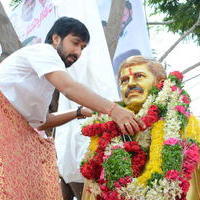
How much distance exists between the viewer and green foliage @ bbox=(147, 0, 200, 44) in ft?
25.1

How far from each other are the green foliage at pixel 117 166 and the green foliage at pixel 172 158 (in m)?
0.18

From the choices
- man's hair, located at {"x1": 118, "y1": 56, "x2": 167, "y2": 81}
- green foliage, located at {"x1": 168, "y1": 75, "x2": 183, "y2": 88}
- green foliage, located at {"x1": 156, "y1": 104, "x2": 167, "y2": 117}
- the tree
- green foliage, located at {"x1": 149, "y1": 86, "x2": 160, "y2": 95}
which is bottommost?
the tree

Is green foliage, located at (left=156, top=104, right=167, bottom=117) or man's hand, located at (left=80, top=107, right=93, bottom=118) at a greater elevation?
green foliage, located at (left=156, top=104, right=167, bottom=117)

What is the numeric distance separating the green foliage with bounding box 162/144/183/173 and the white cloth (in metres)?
1.24

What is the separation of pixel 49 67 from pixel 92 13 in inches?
65.5

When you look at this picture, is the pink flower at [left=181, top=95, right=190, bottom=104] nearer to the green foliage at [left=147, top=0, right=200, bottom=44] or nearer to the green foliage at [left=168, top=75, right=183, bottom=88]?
the green foliage at [left=168, top=75, right=183, bottom=88]

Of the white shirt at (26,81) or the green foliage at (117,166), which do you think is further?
the white shirt at (26,81)

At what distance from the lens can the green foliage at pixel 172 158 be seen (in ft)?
6.93

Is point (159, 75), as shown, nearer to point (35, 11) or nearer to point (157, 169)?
point (157, 169)

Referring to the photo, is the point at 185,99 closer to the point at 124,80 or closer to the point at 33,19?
the point at 124,80

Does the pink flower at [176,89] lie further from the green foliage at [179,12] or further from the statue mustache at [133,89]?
the green foliage at [179,12]

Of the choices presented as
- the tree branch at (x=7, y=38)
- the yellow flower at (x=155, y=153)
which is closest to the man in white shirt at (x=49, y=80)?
the yellow flower at (x=155, y=153)

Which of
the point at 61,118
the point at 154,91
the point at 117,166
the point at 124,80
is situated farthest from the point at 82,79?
the point at 117,166

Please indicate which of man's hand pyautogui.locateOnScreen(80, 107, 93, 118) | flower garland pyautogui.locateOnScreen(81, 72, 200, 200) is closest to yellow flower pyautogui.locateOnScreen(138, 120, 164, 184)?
flower garland pyautogui.locateOnScreen(81, 72, 200, 200)
